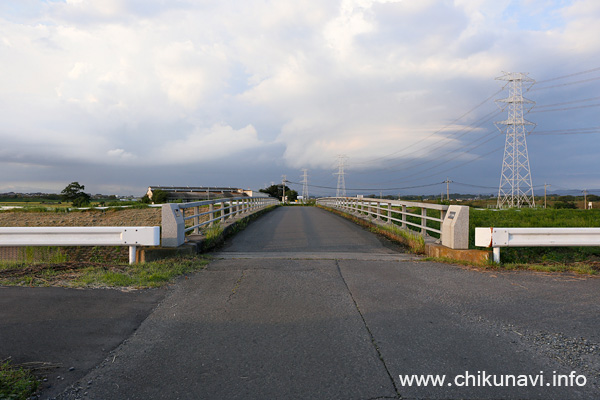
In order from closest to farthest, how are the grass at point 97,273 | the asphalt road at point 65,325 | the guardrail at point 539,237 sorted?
the asphalt road at point 65,325 → the grass at point 97,273 → the guardrail at point 539,237

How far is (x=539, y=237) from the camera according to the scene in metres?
7.88

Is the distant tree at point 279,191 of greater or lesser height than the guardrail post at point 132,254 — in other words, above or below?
above

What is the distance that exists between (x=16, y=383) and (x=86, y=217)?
89.8 ft

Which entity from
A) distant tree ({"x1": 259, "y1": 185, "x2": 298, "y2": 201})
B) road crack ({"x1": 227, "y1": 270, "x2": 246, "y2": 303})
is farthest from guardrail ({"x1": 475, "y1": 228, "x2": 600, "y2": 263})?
distant tree ({"x1": 259, "y1": 185, "x2": 298, "y2": 201})

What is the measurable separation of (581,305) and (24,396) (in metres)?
6.25

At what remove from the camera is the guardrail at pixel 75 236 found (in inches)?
293

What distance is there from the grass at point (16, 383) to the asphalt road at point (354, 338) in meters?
0.29

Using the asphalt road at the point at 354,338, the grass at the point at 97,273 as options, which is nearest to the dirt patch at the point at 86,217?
the grass at the point at 97,273

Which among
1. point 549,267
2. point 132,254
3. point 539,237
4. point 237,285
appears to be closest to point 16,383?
point 237,285

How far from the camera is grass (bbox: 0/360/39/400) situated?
284cm

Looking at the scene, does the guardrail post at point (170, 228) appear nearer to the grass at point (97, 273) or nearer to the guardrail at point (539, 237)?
the grass at point (97, 273)

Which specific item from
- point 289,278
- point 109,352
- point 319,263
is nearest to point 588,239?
point 319,263

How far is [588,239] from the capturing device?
25.7 feet

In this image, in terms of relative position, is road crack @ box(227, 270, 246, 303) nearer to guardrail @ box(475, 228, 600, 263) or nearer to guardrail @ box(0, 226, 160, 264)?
guardrail @ box(0, 226, 160, 264)
